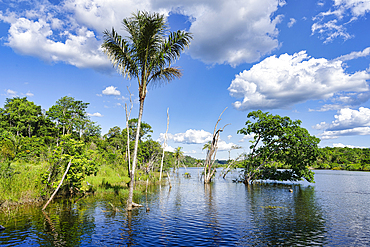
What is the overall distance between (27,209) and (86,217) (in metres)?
5.58

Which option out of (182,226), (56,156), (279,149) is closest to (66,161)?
(56,156)

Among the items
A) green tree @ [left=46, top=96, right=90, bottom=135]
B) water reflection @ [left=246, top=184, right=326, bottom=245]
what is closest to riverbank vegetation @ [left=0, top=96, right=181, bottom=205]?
green tree @ [left=46, top=96, right=90, bottom=135]

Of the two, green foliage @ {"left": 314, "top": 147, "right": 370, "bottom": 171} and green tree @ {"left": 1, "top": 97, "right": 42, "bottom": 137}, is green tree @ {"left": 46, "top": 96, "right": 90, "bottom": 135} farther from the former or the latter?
green foliage @ {"left": 314, "top": 147, "right": 370, "bottom": 171}

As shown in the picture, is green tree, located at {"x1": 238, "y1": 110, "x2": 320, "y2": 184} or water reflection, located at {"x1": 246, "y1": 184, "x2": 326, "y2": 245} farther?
green tree, located at {"x1": 238, "y1": 110, "x2": 320, "y2": 184}

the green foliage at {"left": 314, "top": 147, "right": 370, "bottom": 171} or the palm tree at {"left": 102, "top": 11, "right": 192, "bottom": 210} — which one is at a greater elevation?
the palm tree at {"left": 102, "top": 11, "right": 192, "bottom": 210}

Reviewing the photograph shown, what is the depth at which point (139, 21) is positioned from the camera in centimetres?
1862

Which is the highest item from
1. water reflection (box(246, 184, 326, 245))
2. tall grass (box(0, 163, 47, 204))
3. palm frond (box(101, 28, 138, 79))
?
palm frond (box(101, 28, 138, 79))

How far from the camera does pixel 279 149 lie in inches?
1738

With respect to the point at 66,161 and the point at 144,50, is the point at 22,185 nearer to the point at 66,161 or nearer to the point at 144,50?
the point at 66,161

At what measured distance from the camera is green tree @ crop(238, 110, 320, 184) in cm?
4024

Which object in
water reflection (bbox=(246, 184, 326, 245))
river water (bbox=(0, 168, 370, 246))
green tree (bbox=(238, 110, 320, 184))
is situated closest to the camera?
river water (bbox=(0, 168, 370, 246))

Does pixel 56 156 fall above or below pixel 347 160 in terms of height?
above

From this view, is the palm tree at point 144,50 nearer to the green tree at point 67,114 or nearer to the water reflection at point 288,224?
the water reflection at point 288,224

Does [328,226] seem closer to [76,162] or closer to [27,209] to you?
[76,162]
